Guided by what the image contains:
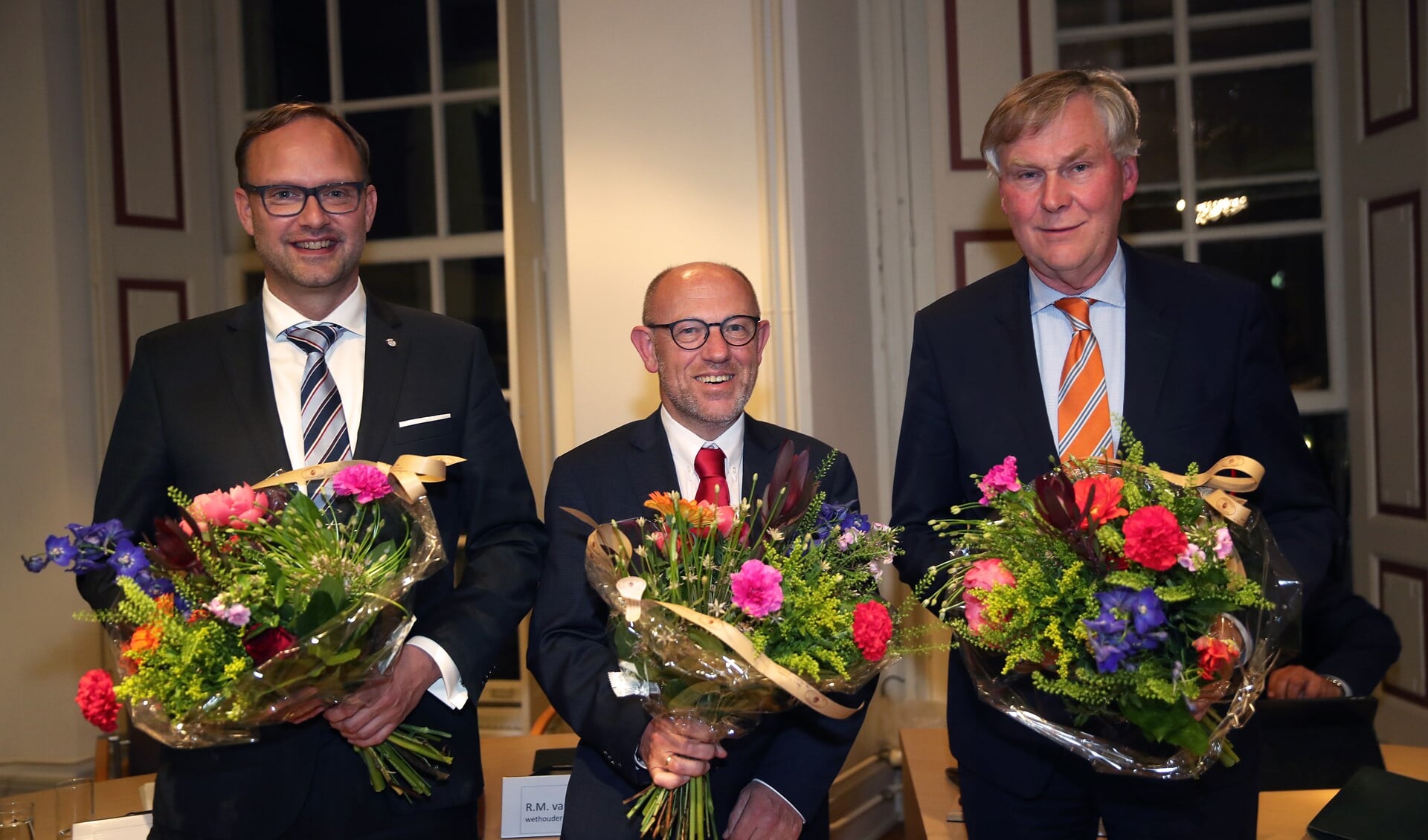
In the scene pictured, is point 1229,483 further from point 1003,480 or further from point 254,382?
point 254,382

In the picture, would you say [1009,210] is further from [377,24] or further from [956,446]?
[377,24]

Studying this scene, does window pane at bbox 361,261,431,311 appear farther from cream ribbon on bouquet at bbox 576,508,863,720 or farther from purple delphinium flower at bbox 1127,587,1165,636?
purple delphinium flower at bbox 1127,587,1165,636

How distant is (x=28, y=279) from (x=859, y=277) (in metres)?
3.22

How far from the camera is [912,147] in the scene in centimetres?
435

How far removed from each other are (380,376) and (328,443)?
0.16 meters

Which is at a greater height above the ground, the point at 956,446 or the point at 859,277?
the point at 859,277

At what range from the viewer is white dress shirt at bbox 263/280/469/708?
215cm

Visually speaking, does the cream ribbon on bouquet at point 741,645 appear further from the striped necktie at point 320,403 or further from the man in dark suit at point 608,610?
the striped necktie at point 320,403

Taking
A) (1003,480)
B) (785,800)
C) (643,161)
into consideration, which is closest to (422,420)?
(785,800)

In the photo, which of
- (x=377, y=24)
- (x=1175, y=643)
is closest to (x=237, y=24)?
(x=377, y=24)

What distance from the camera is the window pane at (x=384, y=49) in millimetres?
4699

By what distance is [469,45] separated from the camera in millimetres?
4672

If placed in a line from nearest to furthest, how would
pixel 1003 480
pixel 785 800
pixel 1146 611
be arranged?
1. pixel 1146 611
2. pixel 1003 480
3. pixel 785 800

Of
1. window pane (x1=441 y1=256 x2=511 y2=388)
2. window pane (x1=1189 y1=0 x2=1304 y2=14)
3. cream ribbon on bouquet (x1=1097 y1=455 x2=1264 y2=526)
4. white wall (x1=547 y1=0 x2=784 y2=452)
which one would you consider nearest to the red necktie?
cream ribbon on bouquet (x1=1097 y1=455 x2=1264 y2=526)
